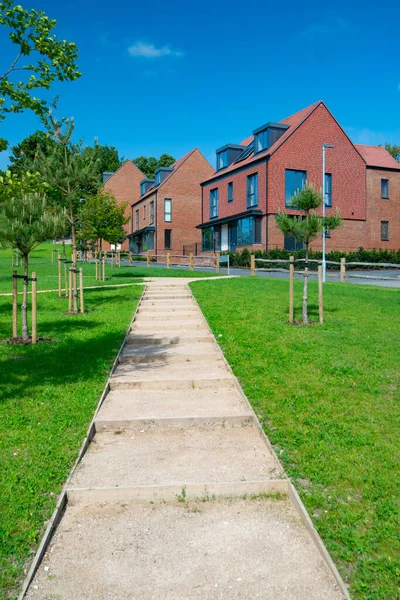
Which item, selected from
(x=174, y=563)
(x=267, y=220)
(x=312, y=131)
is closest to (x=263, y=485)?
(x=174, y=563)

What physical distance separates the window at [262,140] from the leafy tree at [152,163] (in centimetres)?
4560

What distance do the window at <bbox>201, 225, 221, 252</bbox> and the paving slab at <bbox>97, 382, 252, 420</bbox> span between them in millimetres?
36267

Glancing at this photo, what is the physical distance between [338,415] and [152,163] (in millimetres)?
82596

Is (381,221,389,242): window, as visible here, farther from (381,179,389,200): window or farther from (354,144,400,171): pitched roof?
(354,144,400,171): pitched roof

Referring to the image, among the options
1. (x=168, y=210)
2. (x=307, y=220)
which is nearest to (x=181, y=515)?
(x=307, y=220)

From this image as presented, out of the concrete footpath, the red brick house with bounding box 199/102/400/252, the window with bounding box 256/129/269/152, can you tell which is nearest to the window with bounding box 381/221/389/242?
the red brick house with bounding box 199/102/400/252

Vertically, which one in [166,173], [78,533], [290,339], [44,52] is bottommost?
[78,533]

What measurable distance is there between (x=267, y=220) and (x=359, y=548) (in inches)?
1295

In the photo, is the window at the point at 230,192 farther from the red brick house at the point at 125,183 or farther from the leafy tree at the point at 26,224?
the leafy tree at the point at 26,224

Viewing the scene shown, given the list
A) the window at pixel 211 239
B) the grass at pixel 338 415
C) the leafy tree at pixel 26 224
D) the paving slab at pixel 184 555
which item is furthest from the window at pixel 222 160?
the paving slab at pixel 184 555

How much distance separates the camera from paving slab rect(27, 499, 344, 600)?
3.19 m

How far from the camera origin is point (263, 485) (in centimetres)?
437

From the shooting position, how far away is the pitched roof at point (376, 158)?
40.2 m

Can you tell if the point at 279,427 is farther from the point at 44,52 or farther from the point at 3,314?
the point at 3,314
